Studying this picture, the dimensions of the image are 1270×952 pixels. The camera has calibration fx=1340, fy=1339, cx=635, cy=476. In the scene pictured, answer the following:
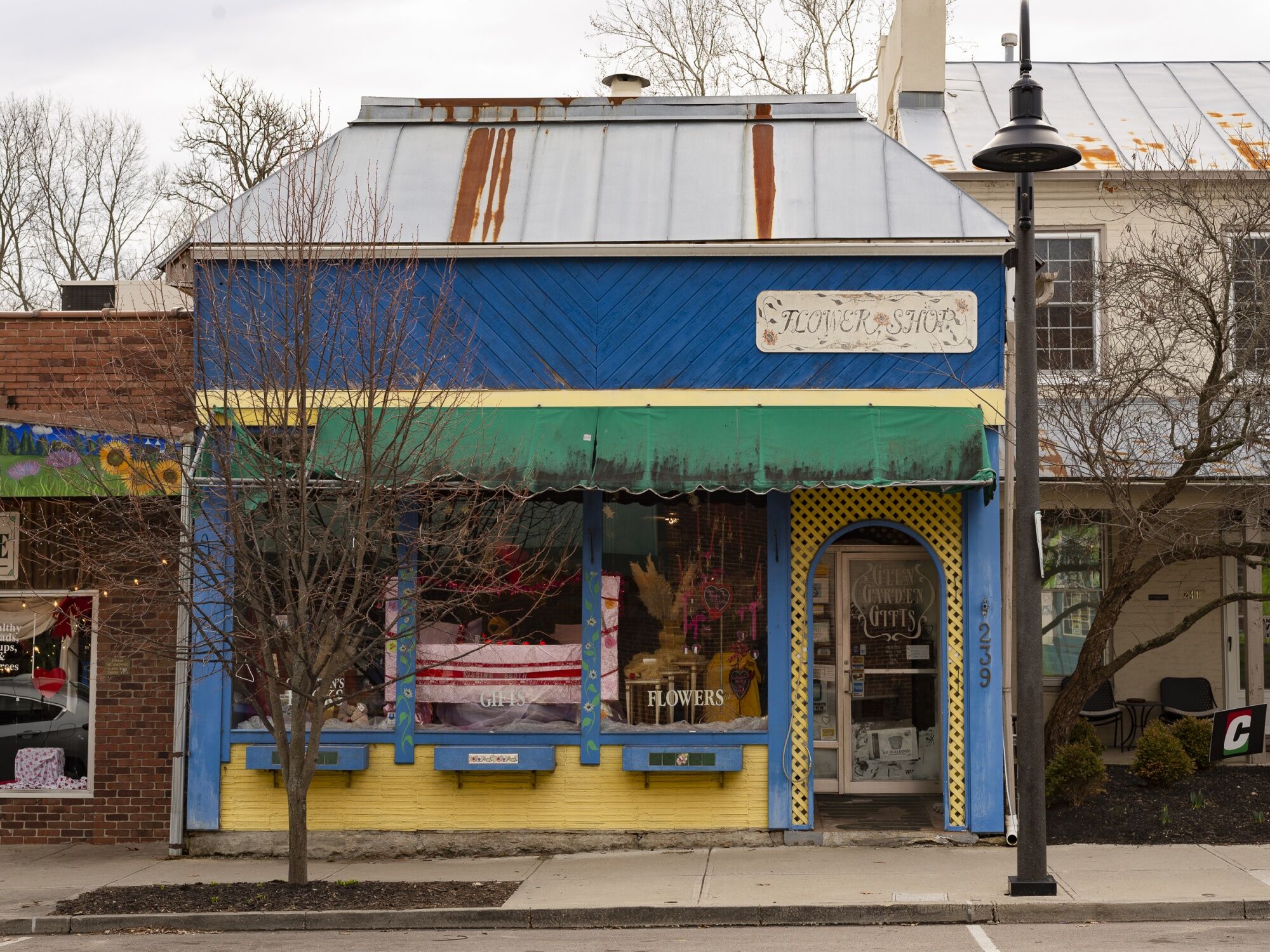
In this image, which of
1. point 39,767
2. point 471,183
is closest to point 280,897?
point 39,767

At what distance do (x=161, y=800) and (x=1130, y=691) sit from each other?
1055 centimetres

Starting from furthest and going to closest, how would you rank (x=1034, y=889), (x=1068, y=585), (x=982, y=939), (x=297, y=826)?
1. (x=1068, y=585)
2. (x=297, y=826)
3. (x=1034, y=889)
4. (x=982, y=939)

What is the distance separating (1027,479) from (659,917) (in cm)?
385

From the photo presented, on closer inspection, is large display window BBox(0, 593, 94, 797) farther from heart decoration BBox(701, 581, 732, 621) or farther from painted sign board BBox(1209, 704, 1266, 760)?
painted sign board BBox(1209, 704, 1266, 760)

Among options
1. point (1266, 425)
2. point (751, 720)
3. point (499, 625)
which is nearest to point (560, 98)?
point (499, 625)

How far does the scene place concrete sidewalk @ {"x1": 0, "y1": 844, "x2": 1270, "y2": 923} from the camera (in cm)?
888

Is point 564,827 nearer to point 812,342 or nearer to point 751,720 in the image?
point 751,720

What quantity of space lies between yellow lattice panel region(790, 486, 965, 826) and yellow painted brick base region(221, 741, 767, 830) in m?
0.42

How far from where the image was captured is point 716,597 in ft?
36.5

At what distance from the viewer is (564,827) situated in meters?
10.9

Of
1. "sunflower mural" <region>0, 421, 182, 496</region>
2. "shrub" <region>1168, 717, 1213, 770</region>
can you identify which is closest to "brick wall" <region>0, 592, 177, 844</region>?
"sunflower mural" <region>0, 421, 182, 496</region>

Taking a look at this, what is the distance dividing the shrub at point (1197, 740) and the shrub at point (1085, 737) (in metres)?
0.89

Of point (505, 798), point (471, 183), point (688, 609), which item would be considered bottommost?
point (505, 798)

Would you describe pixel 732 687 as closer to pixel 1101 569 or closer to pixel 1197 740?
pixel 1197 740
